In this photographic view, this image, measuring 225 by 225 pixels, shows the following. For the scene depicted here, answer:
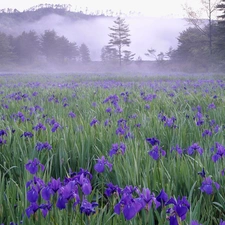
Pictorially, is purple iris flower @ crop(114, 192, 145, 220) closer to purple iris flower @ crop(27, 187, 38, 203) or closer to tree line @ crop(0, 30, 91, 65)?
purple iris flower @ crop(27, 187, 38, 203)

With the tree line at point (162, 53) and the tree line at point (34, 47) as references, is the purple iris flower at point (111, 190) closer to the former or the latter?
the tree line at point (162, 53)

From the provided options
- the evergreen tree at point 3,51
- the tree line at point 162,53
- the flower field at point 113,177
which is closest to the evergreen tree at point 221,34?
the tree line at point 162,53

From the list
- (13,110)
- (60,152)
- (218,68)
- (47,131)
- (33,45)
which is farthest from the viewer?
(33,45)

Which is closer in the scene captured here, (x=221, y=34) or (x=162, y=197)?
(x=162, y=197)

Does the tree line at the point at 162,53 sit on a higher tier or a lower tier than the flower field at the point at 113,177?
higher

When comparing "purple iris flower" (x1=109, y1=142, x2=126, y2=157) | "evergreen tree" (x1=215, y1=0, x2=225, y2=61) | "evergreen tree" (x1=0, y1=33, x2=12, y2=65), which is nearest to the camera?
"purple iris flower" (x1=109, y1=142, x2=126, y2=157)

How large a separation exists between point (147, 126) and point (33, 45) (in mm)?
71167

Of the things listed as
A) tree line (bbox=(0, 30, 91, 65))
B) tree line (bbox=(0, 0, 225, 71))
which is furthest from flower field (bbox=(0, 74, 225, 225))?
tree line (bbox=(0, 30, 91, 65))

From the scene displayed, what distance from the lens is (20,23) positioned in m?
Answer: 192

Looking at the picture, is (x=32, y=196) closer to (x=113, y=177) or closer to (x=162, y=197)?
(x=162, y=197)

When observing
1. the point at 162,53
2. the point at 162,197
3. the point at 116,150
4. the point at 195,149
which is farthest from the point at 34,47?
the point at 162,197

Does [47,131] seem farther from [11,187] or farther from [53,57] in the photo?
[53,57]

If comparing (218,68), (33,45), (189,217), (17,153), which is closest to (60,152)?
(17,153)

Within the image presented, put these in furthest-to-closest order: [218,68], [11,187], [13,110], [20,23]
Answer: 1. [20,23]
2. [218,68]
3. [13,110]
4. [11,187]
